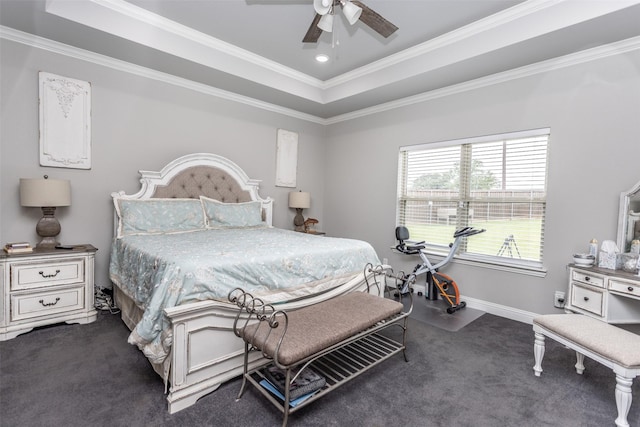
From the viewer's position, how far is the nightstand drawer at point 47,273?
2473 millimetres

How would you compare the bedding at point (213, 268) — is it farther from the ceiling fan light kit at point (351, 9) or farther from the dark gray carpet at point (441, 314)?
the ceiling fan light kit at point (351, 9)

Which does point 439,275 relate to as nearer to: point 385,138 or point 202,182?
point 385,138

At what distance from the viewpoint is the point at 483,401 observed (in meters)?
1.85

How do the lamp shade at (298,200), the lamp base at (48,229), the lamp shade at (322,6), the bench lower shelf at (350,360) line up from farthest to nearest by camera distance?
the lamp shade at (298,200) → the lamp base at (48,229) → the lamp shade at (322,6) → the bench lower shelf at (350,360)

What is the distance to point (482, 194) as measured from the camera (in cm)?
→ 354

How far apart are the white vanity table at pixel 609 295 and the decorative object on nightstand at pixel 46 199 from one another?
4438 mm

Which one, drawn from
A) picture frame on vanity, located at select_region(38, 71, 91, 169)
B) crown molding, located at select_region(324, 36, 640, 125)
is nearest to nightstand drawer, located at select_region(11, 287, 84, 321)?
picture frame on vanity, located at select_region(38, 71, 91, 169)

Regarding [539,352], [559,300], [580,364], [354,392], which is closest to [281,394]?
[354,392]

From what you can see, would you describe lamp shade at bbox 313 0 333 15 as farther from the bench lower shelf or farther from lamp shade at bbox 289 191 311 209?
lamp shade at bbox 289 191 311 209

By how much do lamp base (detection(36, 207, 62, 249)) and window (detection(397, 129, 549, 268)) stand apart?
151 inches

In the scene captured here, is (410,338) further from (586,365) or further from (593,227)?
(593,227)

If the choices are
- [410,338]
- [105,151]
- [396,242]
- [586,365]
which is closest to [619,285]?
[586,365]

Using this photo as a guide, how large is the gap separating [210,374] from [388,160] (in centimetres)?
346

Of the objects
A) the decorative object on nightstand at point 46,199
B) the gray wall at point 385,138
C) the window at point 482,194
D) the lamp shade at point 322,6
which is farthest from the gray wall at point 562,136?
the decorative object on nightstand at point 46,199
